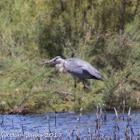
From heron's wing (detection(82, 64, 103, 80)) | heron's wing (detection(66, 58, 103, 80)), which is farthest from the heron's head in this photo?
heron's wing (detection(82, 64, 103, 80))

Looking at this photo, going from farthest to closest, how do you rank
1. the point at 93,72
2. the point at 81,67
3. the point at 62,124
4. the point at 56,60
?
the point at 56,60, the point at 81,67, the point at 93,72, the point at 62,124

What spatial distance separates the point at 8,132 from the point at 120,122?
191cm

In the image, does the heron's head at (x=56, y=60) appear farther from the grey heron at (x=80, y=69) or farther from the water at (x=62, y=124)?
the water at (x=62, y=124)

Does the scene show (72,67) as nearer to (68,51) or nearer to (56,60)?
(56,60)

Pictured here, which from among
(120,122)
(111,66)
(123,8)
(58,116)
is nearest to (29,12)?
(123,8)

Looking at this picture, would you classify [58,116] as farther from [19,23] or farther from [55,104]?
[19,23]

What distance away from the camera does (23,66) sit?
11.2 m

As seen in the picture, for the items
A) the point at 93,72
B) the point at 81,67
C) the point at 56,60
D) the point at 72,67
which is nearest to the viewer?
the point at 93,72

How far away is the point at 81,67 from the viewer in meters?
11.4

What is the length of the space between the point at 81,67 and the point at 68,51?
1.51 meters

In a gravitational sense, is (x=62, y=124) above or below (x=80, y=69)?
below

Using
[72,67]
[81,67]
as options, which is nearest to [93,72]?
[81,67]

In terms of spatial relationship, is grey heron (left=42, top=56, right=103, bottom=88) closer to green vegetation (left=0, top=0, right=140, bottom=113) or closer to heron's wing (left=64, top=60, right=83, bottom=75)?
heron's wing (left=64, top=60, right=83, bottom=75)

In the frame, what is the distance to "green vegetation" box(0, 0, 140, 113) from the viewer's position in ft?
34.9
